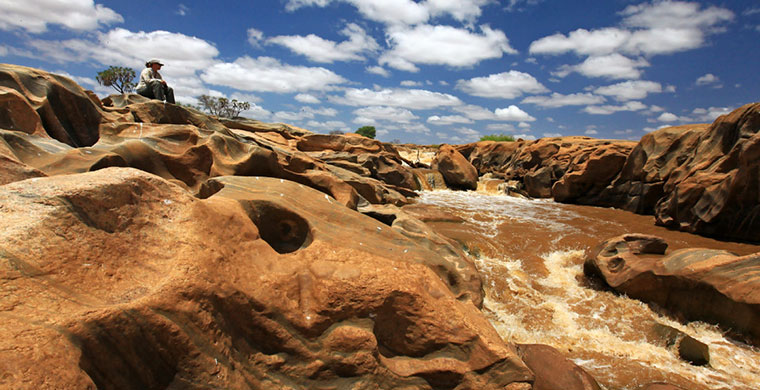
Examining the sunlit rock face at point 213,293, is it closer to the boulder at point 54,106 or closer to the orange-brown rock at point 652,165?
the boulder at point 54,106

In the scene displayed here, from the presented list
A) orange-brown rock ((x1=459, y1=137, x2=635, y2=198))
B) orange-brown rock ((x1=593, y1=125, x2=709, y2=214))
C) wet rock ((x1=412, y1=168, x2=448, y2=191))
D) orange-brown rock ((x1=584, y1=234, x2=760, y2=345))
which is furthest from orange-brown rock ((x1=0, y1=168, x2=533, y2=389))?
wet rock ((x1=412, y1=168, x2=448, y2=191))

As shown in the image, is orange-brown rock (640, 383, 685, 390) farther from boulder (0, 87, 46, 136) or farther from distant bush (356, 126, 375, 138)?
distant bush (356, 126, 375, 138)

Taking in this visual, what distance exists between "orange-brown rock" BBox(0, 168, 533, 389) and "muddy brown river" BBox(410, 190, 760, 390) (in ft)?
6.31

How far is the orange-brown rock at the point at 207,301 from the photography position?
1668 mm

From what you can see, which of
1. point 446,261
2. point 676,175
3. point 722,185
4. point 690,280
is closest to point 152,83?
point 446,261

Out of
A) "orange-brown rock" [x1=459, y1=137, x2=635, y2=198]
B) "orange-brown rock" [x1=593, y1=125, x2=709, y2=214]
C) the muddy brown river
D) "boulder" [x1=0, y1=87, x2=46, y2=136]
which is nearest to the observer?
the muddy brown river

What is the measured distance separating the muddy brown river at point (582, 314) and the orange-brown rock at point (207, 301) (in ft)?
6.31

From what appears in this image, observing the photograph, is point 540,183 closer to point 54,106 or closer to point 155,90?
point 155,90

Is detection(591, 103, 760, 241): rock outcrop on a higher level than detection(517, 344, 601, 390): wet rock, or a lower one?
higher

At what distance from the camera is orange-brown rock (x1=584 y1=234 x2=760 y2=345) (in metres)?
4.22

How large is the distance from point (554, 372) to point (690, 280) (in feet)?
9.37

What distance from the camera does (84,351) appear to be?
162 centimetres

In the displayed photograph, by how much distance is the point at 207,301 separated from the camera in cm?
214

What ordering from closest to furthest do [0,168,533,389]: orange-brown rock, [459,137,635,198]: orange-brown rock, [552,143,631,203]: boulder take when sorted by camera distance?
1. [0,168,533,389]: orange-brown rock
2. [552,143,631,203]: boulder
3. [459,137,635,198]: orange-brown rock
